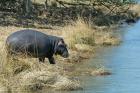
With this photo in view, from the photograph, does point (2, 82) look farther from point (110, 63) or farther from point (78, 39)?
point (78, 39)

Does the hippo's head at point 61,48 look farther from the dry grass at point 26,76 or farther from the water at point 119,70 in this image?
the dry grass at point 26,76

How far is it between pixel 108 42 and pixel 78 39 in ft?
8.19

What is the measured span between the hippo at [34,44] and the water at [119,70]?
1.16 meters

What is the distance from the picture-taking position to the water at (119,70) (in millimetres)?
13531

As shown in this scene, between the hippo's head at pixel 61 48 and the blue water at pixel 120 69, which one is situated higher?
the hippo's head at pixel 61 48

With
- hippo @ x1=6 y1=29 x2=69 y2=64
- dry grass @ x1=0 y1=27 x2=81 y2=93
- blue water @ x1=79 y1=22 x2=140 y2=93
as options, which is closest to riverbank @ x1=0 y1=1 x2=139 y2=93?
dry grass @ x1=0 y1=27 x2=81 y2=93

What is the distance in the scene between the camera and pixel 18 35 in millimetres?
14836

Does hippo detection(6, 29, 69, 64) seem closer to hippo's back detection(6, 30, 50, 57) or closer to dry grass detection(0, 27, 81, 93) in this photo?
hippo's back detection(6, 30, 50, 57)

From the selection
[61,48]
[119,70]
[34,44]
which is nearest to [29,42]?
[34,44]

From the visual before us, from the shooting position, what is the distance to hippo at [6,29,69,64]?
14.5 meters

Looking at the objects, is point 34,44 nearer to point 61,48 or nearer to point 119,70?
point 61,48

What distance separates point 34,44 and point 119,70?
3.12m

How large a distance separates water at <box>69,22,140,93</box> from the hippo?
3.80 ft

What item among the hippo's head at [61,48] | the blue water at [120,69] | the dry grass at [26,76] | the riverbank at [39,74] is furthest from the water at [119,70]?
the hippo's head at [61,48]
